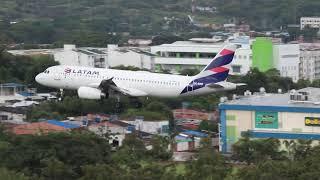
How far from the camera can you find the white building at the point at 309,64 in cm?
7785

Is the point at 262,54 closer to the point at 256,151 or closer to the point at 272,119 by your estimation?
the point at 272,119

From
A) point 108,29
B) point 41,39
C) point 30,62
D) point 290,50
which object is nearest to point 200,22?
point 108,29

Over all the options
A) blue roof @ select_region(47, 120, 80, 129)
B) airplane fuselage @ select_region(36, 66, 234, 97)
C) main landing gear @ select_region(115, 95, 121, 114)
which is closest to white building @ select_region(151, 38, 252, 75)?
main landing gear @ select_region(115, 95, 121, 114)

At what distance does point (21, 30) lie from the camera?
10862 cm

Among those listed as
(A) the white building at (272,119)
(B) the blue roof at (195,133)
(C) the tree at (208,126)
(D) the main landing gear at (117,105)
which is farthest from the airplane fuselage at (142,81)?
(A) the white building at (272,119)

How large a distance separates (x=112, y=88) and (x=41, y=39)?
2349 inches

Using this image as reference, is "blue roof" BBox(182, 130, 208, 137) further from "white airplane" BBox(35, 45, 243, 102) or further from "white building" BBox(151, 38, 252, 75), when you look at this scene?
"white building" BBox(151, 38, 252, 75)

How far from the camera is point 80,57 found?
73000mm

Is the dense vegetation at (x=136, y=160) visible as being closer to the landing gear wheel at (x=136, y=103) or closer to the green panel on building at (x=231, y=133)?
the green panel on building at (x=231, y=133)

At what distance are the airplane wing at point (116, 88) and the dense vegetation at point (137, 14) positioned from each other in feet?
199

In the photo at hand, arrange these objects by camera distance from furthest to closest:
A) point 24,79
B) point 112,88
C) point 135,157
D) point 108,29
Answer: point 108,29, point 24,79, point 112,88, point 135,157

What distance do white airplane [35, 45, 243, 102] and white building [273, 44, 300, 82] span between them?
22766mm

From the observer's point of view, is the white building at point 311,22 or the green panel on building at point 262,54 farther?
the white building at point 311,22

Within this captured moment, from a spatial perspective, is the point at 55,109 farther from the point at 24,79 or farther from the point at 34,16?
the point at 34,16
